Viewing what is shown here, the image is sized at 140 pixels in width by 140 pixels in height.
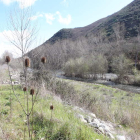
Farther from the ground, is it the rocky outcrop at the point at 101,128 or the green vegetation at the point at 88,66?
the green vegetation at the point at 88,66

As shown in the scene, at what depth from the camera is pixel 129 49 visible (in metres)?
29.7

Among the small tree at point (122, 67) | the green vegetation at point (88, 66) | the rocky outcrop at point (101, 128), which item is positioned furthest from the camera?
the green vegetation at point (88, 66)

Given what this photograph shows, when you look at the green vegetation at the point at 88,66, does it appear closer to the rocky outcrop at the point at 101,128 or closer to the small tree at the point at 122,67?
the small tree at the point at 122,67

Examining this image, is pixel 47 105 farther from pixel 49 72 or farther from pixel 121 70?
pixel 121 70

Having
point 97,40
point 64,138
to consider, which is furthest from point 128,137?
point 97,40

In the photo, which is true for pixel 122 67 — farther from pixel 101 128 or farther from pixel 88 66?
pixel 101 128

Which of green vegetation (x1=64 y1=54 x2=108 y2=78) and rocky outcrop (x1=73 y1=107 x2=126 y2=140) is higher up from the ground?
green vegetation (x1=64 y1=54 x2=108 y2=78)

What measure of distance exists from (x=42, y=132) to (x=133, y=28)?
51.5 metres

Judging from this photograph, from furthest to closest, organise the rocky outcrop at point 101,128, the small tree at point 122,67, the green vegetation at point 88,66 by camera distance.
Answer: the green vegetation at point 88,66, the small tree at point 122,67, the rocky outcrop at point 101,128

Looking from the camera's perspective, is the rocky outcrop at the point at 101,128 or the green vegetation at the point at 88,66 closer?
the rocky outcrop at the point at 101,128

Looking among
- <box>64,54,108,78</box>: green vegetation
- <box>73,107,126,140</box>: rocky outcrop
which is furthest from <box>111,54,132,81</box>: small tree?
<box>73,107,126,140</box>: rocky outcrop

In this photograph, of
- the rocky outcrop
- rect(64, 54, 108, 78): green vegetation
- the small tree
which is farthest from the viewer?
rect(64, 54, 108, 78): green vegetation

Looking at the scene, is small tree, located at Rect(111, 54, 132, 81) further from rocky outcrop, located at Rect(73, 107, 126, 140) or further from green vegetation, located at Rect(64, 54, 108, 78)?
rocky outcrop, located at Rect(73, 107, 126, 140)

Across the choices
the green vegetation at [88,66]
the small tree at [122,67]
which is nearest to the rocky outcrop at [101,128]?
the small tree at [122,67]
